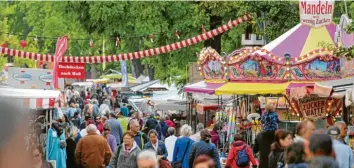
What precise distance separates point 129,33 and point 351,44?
68.2ft

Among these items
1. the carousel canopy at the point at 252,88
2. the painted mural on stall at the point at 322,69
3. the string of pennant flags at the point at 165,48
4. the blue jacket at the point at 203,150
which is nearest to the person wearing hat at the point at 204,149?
the blue jacket at the point at 203,150

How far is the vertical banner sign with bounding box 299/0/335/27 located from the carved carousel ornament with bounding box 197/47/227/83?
5.04 metres

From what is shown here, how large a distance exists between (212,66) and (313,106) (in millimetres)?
5928

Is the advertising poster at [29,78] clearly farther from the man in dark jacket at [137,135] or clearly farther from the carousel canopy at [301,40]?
the man in dark jacket at [137,135]

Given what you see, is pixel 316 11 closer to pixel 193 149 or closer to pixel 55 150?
pixel 55 150

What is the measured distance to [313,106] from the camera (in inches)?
829

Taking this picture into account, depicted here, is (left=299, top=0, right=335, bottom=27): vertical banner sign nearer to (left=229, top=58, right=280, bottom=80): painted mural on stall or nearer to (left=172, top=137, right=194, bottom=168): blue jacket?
(left=229, top=58, right=280, bottom=80): painted mural on stall

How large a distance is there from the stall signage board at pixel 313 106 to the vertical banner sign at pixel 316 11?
1697 millimetres

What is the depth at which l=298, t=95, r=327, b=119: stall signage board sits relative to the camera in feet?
67.8

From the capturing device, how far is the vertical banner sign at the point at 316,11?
21.0m

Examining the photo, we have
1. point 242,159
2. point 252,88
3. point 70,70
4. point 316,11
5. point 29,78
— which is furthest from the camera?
point 70,70

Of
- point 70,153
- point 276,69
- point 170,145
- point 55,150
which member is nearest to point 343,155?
point 70,153

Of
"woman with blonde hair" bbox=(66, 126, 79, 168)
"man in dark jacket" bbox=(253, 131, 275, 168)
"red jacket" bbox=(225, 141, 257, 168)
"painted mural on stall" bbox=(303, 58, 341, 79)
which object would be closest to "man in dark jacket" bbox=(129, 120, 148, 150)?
"red jacket" bbox=(225, 141, 257, 168)

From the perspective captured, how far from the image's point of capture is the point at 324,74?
24031 mm
